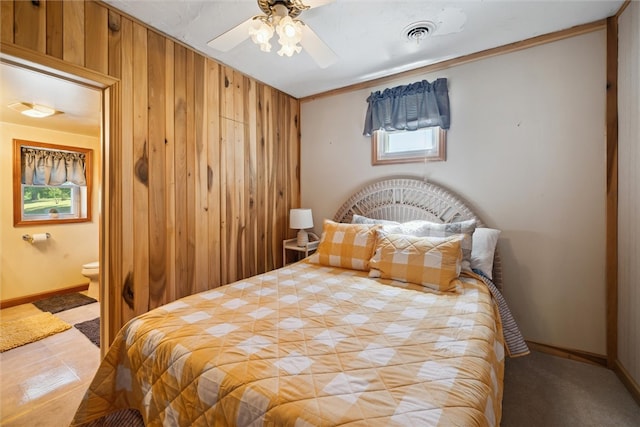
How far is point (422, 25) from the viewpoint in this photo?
2.00m

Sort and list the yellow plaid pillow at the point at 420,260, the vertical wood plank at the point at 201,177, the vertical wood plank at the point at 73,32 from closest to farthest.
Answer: the vertical wood plank at the point at 73,32 < the yellow plaid pillow at the point at 420,260 < the vertical wood plank at the point at 201,177

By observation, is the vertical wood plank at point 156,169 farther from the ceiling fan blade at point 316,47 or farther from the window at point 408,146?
the window at point 408,146

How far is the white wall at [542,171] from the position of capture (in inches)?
79.8

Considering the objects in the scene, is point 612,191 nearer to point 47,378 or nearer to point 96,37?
point 96,37

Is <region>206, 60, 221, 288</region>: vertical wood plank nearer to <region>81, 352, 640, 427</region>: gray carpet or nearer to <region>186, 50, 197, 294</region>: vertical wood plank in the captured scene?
<region>186, 50, 197, 294</region>: vertical wood plank

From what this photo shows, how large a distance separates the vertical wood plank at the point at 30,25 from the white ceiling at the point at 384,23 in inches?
16.2

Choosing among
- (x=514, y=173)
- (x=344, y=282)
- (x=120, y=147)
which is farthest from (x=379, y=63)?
(x=120, y=147)

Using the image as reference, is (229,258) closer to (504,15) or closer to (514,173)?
(514,173)

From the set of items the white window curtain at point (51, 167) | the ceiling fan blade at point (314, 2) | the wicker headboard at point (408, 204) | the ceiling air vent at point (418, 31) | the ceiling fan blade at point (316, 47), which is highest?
the ceiling air vent at point (418, 31)

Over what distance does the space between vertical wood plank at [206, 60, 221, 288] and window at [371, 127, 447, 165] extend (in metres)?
1.55

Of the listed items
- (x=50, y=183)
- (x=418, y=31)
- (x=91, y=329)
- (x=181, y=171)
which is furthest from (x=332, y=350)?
(x=50, y=183)

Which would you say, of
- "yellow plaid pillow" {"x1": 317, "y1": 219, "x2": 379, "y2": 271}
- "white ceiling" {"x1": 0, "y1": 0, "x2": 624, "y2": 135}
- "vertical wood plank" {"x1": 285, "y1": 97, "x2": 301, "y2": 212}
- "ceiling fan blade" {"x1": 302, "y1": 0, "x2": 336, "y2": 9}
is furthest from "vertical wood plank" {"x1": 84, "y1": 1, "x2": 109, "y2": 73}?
"yellow plaid pillow" {"x1": 317, "y1": 219, "x2": 379, "y2": 271}

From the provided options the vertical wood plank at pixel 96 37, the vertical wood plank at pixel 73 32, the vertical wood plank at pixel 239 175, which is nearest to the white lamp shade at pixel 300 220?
the vertical wood plank at pixel 239 175

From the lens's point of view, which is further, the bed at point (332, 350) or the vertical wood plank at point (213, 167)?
the vertical wood plank at point (213, 167)
